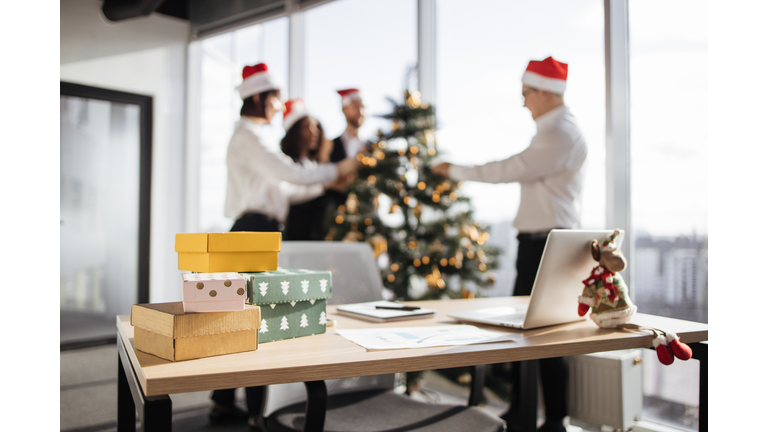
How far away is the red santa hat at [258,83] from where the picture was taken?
2754 mm

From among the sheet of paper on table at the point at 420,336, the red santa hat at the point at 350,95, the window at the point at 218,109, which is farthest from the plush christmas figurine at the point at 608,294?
the window at the point at 218,109

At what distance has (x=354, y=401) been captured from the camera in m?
1.52

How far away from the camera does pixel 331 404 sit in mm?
1488

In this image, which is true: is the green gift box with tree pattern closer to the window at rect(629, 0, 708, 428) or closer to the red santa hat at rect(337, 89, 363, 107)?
the window at rect(629, 0, 708, 428)

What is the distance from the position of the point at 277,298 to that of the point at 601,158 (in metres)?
2.11

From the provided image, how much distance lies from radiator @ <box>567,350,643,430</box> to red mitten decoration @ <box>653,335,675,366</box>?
1.14m

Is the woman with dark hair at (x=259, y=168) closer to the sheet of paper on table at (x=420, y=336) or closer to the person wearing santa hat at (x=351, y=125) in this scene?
the person wearing santa hat at (x=351, y=125)

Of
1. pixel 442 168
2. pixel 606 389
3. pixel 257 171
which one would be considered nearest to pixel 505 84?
pixel 442 168

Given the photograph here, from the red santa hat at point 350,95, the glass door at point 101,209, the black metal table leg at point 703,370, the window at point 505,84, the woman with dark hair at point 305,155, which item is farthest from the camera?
the glass door at point 101,209

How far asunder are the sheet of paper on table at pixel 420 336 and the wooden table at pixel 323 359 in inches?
1.2

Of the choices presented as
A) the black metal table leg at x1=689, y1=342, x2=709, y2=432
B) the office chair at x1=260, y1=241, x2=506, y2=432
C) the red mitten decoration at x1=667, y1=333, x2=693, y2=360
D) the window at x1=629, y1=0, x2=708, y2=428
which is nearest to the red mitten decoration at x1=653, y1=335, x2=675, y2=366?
the red mitten decoration at x1=667, y1=333, x2=693, y2=360

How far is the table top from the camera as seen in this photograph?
0.81 metres

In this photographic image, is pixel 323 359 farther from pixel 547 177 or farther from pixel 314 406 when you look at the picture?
pixel 547 177

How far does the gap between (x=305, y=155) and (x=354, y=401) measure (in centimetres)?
179
